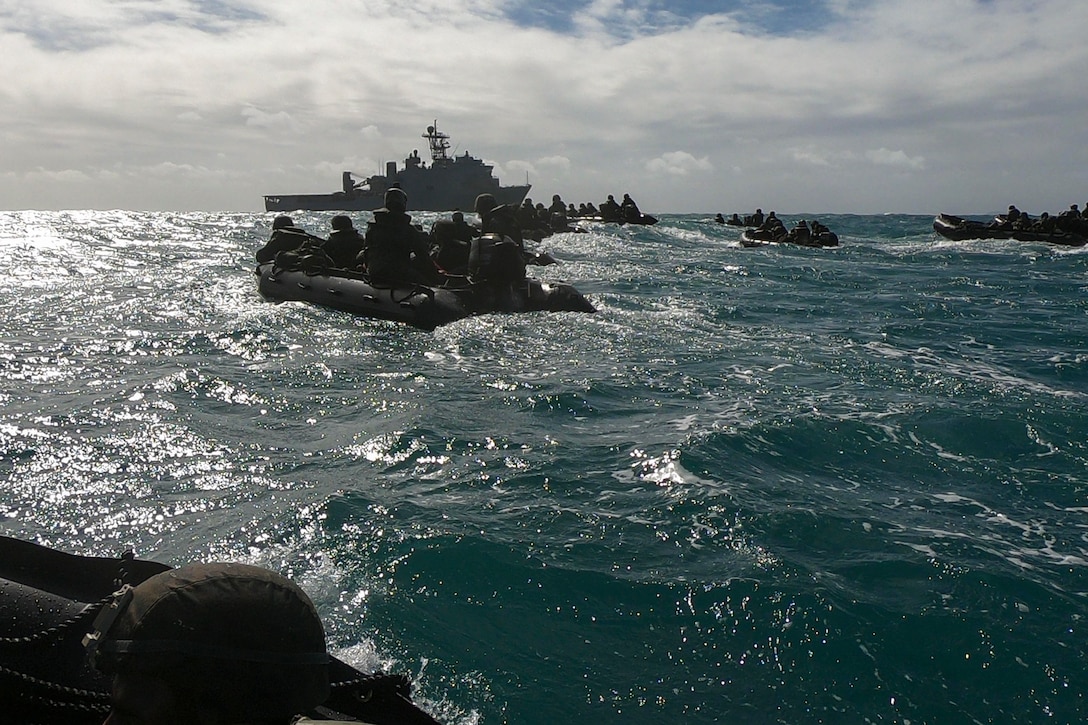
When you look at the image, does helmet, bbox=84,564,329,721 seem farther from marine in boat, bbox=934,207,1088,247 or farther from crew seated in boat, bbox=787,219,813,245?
marine in boat, bbox=934,207,1088,247

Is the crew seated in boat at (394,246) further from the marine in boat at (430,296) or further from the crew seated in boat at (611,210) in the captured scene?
the crew seated in boat at (611,210)

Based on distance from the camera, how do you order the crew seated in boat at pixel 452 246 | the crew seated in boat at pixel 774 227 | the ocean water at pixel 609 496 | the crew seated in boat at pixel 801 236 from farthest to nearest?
1. the crew seated in boat at pixel 774 227
2. the crew seated in boat at pixel 801 236
3. the crew seated in boat at pixel 452 246
4. the ocean water at pixel 609 496

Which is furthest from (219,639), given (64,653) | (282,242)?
(282,242)

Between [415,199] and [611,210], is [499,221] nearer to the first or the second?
[611,210]

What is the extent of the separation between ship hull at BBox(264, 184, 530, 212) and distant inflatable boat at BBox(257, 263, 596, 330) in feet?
180

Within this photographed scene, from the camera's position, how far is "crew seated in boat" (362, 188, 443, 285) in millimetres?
14898

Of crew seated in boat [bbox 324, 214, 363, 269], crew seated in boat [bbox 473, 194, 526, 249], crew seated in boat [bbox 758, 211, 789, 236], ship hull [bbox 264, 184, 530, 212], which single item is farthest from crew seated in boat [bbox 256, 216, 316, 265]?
ship hull [bbox 264, 184, 530, 212]

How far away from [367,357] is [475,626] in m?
7.90

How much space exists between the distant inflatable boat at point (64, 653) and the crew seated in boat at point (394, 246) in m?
11.8

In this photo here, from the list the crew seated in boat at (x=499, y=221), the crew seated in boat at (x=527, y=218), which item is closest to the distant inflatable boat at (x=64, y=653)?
the crew seated in boat at (x=499, y=221)

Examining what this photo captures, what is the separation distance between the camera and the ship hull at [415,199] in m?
77.3

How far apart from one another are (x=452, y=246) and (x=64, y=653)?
47.8ft

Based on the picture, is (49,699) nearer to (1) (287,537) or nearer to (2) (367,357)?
(1) (287,537)

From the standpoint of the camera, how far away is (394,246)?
15125mm
